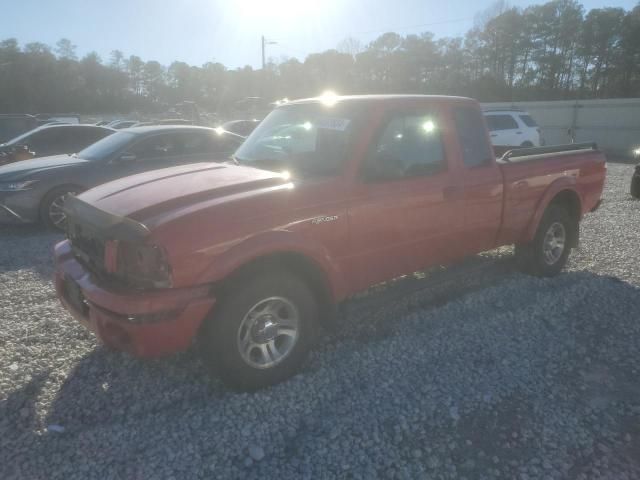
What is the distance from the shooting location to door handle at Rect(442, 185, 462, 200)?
397 cm

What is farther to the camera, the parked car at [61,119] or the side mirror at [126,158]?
the parked car at [61,119]

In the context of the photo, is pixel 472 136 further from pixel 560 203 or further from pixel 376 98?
pixel 560 203

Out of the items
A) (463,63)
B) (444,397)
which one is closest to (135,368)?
(444,397)

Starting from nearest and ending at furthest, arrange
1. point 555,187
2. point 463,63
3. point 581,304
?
point 581,304
point 555,187
point 463,63

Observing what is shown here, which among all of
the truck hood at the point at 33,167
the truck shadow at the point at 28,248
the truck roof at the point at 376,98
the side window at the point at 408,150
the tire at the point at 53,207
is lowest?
the truck shadow at the point at 28,248

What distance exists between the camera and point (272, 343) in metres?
3.22

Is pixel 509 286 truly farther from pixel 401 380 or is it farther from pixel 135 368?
pixel 135 368

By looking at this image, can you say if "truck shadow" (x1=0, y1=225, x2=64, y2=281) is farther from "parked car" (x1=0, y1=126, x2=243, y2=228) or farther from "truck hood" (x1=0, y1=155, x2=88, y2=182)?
"truck hood" (x1=0, y1=155, x2=88, y2=182)

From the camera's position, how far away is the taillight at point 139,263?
2711mm

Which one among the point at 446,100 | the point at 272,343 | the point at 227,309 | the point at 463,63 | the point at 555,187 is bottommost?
the point at 272,343

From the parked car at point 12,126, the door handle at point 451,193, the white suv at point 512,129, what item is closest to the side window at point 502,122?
the white suv at point 512,129

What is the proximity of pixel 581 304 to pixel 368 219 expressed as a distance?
2521mm

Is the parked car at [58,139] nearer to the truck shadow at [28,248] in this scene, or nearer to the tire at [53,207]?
the truck shadow at [28,248]

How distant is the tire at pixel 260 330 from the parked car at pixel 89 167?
527 cm
